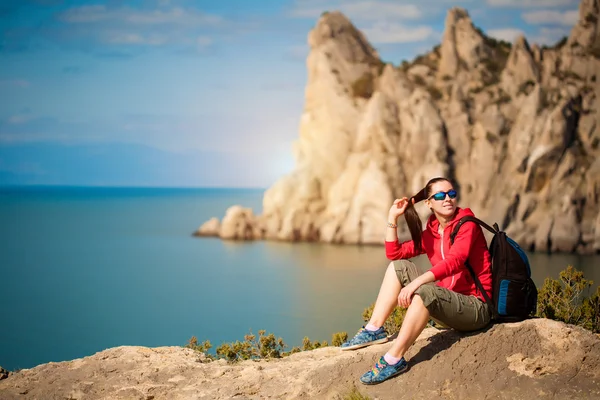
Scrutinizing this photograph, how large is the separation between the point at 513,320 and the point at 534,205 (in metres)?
41.5

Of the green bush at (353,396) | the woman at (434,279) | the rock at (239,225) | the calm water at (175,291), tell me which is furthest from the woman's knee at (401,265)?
the rock at (239,225)

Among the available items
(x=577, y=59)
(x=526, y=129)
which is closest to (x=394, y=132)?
(x=526, y=129)

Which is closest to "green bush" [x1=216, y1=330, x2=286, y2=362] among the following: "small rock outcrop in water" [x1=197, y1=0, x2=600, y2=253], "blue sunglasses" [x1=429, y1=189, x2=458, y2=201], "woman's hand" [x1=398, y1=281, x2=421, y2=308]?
"woman's hand" [x1=398, y1=281, x2=421, y2=308]

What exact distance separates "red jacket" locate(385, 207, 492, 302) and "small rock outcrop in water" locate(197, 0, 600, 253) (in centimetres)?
3937

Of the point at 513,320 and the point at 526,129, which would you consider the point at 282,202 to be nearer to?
the point at 526,129

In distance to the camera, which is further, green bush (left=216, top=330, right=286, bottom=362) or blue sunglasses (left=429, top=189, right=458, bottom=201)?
green bush (left=216, top=330, right=286, bottom=362)

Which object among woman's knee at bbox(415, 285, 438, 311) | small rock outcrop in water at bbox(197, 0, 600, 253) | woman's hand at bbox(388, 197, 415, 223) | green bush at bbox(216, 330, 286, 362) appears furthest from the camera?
small rock outcrop in water at bbox(197, 0, 600, 253)

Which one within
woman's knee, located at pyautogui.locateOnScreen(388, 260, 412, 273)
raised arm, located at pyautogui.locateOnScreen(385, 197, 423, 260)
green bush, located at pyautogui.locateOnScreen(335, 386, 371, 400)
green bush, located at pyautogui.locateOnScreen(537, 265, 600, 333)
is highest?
raised arm, located at pyautogui.locateOnScreen(385, 197, 423, 260)

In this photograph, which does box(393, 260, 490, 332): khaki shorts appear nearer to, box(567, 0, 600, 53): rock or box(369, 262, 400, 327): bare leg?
box(369, 262, 400, 327): bare leg

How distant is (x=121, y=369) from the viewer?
8070mm

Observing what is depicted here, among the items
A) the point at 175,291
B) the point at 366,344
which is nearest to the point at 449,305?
the point at 366,344

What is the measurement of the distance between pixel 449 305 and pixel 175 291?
29687 millimetres

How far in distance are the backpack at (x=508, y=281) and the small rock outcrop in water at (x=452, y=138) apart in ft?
129

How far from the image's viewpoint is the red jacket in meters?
6.84
